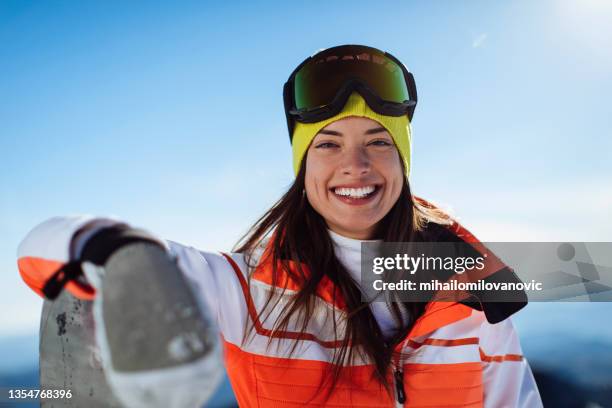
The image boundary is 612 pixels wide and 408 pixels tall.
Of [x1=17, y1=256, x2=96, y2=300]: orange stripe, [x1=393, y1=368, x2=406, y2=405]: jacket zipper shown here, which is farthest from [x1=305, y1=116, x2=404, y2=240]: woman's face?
[x1=17, y1=256, x2=96, y2=300]: orange stripe

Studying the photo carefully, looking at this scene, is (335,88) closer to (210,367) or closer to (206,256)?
(206,256)

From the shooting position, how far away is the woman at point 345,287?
6.16 ft

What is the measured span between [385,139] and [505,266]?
2.90 feet

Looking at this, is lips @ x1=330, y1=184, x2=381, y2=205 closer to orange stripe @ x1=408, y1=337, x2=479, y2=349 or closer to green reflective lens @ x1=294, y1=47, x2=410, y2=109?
green reflective lens @ x1=294, y1=47, x2=410, y2=109

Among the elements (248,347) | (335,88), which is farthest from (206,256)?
(335,88)

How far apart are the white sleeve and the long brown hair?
1.40 ft

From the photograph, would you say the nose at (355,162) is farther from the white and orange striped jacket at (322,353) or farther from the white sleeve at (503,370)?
the white sleeve at (503,370)

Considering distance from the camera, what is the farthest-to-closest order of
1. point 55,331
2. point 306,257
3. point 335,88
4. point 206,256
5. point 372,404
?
point 335,88
point 306,257
point 372,404
point 206,256
point 55,331

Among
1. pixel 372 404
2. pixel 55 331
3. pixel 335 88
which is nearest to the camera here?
pixel 55 331

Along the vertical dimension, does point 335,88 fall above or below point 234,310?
above

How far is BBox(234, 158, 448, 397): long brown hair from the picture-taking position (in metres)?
1.92

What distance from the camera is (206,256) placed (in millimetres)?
1762

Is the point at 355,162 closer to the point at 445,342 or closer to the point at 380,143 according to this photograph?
the point at 380,143

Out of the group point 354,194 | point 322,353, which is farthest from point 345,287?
point 354,194
